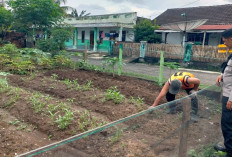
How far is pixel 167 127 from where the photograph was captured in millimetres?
2385

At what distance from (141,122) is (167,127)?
49cm

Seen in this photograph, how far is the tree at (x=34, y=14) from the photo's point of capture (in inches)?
478

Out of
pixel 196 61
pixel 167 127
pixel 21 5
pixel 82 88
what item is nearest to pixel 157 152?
pixel 167 127

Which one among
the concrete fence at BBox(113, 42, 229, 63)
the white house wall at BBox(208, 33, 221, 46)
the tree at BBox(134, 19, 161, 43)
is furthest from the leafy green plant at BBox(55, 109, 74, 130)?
the white house wall at BBox(208, 33, 221, 46)

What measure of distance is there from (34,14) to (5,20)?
130 inches

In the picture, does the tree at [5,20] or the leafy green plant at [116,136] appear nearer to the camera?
the leafy green plant at [116,136]

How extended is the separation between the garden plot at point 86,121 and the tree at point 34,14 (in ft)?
20.5

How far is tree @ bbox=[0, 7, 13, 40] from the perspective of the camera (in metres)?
14.2

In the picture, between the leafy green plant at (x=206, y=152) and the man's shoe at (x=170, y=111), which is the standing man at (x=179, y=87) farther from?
the leafy green plant at (x=206, y=152)

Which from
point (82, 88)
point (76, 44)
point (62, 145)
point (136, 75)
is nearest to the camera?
point (62, 145)

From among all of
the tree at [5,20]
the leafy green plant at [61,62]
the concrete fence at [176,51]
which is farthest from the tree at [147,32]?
the tree at [5,20]

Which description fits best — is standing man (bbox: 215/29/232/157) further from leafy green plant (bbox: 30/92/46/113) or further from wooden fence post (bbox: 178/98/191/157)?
leafy green plant (bbox: 30/92/46/113)

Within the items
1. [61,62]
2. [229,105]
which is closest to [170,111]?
[229,105]

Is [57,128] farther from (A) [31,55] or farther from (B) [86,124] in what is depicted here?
(A) [31,55]
